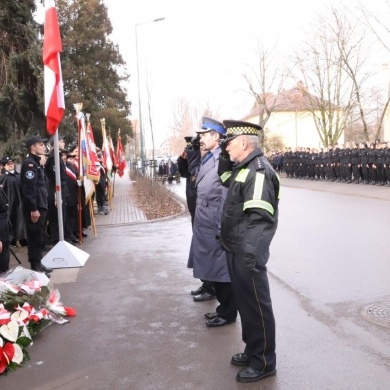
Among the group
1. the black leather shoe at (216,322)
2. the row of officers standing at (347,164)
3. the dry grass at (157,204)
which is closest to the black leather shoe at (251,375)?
the black leather shoe at (216,322)

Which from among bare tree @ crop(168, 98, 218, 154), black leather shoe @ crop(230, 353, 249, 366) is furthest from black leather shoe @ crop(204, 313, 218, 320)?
bare tree @ crop(168, 98, 218, 154)

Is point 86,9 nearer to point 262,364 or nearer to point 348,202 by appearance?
point 348,202

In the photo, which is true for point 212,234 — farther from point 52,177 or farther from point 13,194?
point 13,194

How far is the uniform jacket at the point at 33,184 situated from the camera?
7.30 meters

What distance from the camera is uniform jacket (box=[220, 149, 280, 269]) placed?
3656 mm

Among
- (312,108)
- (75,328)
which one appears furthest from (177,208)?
(312,108)

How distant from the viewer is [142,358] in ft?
14.3

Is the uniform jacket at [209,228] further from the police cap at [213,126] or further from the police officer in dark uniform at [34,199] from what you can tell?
the police officer in dark uniform at [34,199]

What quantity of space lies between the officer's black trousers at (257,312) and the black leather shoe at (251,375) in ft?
0.10

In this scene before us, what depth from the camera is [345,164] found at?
84.8 ft

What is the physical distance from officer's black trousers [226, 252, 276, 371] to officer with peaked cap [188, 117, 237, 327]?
1.14m

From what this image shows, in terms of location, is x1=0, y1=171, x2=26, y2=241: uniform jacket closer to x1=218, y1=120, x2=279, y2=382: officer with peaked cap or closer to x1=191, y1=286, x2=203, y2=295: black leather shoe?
x1=191, y1=286, x2=203, y2=295: black leather shoe

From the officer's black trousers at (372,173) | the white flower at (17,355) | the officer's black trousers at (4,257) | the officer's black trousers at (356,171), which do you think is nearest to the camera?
the white flower at (17,355)

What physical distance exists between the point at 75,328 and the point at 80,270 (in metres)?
2.72
